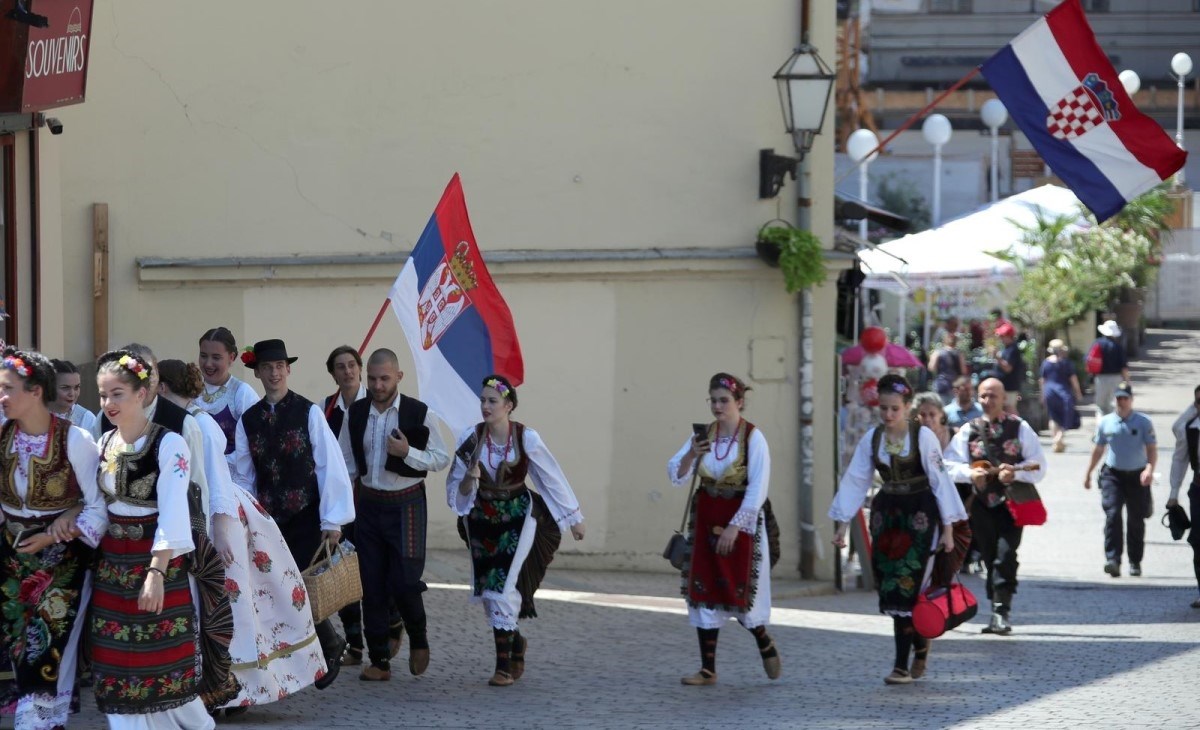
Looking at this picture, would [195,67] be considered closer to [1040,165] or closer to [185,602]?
[185,602]

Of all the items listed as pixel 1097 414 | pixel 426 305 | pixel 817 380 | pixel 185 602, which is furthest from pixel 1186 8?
pixel 185 602

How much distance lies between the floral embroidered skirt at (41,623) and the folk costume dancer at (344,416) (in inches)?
91.1

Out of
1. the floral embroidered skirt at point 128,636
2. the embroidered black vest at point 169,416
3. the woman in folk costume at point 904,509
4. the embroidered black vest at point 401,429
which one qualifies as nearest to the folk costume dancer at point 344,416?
the embroidered black vest at point 401,429

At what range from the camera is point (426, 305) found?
9609 millimetres

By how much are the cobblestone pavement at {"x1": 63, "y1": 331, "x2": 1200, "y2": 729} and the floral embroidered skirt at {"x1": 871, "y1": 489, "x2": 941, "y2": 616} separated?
53 cm

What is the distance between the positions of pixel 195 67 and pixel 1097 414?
1630 cm

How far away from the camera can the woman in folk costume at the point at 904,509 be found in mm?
9398

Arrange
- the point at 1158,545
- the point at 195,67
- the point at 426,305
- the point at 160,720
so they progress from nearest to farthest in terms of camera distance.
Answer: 1. the point at 160,720
2. the point at 426,305
3. the point at 195,67
4. the point at 1158,545

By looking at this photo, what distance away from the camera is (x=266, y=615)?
7766 millimetres

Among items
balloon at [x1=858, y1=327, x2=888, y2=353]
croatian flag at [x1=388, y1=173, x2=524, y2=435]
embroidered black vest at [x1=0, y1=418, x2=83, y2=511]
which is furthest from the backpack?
embroidered black vest at [x1=0, y1=418, x2=83, y2=511]

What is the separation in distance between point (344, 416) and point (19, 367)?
2.69 m

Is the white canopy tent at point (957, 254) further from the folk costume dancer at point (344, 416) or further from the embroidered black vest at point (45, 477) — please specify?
the embroidered black vest at point (45, 477)

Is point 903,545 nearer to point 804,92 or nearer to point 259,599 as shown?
point 259,599

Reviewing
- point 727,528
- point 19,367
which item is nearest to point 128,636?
point 19,367
